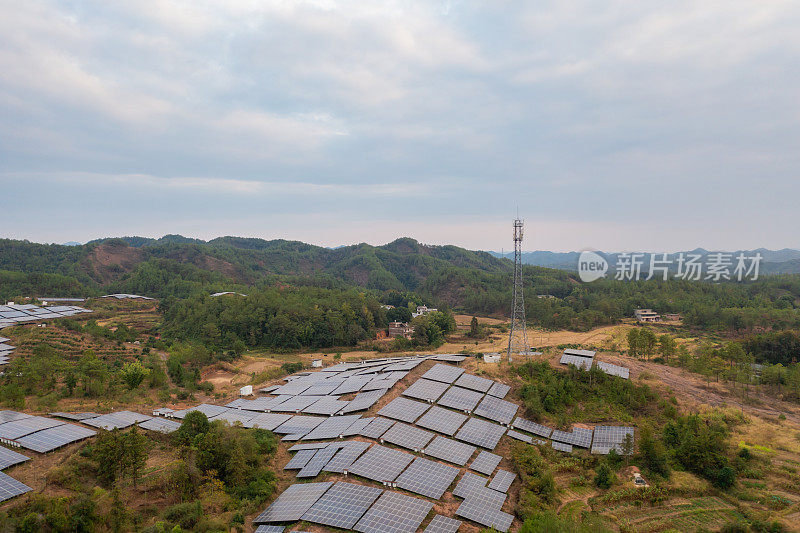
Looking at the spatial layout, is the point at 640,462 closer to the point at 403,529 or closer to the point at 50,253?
the point at 403,529

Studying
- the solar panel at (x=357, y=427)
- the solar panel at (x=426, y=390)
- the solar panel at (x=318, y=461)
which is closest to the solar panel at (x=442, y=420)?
the solar panel at (x=426, y=390)

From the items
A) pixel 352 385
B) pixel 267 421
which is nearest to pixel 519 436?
pixel 352 385

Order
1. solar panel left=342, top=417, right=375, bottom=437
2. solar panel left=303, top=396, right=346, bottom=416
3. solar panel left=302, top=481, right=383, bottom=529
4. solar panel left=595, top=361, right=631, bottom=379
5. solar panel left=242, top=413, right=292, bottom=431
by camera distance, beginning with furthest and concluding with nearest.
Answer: solar panel left=595, top=361, right=631, bottom=379, solar panel left=303, top=396, right=346, bottom=416, solar panel left=242, top=413, right=292, bottom=431, solar panel left=342, top=417, right=375, bottom=437, solar panel left=302, top=481, right=383, bottom=529

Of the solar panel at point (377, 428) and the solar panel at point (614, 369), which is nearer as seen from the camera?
the solar panel at point (377, 428)

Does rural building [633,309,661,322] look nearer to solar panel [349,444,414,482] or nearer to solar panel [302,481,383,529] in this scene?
solar panel [349,444,414,482]

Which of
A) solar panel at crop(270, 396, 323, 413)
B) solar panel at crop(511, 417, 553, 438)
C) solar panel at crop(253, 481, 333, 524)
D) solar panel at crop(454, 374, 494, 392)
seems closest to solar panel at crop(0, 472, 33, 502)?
solar panel at crop(253, 481, 333, 524)

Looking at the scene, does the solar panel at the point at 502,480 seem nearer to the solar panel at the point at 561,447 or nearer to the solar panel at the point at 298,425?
the solar panel at the point at 561,447

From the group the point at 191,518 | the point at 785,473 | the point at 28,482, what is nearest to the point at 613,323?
the point at 785,473
